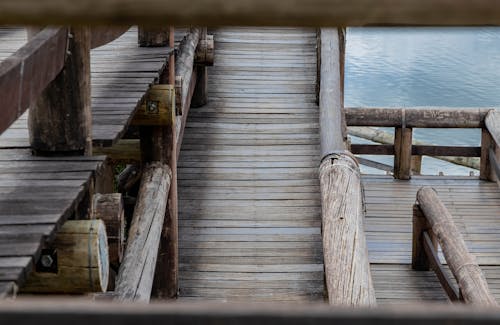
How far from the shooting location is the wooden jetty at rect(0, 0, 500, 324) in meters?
0.70

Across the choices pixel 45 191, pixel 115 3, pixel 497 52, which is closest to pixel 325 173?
pixel 45 191

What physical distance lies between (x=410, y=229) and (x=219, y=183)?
301 centimetres

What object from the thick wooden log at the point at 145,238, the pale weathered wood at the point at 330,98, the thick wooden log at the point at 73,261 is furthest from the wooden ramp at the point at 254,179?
the thick wooden log at the point at 73,261

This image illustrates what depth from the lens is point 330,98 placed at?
646 cm

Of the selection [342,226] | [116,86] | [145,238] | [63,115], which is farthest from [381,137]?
[63,115]

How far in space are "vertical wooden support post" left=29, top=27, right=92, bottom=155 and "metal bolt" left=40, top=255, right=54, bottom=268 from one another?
0.53 metres

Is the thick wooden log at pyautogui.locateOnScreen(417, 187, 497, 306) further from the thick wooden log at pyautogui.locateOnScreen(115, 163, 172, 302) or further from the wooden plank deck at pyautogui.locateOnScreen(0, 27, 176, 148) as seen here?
the wooden plank deck at pyautogui.locateOnScreen(0, 27, 176, 148)

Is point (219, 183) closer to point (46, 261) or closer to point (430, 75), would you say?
point (46, 261)

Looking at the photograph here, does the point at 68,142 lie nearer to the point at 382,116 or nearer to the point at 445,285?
the point at 445,285

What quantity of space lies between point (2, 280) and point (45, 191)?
2.42 ft

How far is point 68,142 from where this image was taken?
305cm

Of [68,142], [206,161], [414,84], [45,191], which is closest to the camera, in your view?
[45,191]

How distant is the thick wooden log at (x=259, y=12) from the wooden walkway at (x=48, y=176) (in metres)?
1.25

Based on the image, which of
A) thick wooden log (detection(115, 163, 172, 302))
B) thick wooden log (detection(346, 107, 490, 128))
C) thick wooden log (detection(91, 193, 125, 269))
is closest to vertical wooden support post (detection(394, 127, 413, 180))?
thick wooden log (detection(346, 107, 490, 128))
